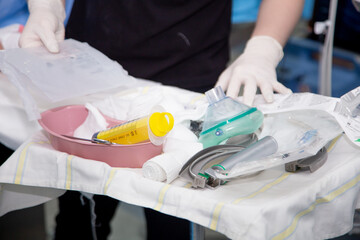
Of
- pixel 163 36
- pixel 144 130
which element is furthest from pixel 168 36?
pixel 144 130

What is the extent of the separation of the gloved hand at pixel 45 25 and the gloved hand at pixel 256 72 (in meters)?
0.40

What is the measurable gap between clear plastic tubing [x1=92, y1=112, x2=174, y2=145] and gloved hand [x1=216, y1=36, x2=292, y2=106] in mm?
263

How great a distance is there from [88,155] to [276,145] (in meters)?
0.32

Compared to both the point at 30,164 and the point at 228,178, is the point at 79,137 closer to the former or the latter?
the point at 30,164

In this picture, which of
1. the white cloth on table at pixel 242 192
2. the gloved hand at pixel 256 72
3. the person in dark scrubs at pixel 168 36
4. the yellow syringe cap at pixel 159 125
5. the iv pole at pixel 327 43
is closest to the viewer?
the white cloth on table at pixel 242 192

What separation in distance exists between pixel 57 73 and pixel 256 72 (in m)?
0.44

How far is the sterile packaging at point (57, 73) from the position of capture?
802mm

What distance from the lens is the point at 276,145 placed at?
72 cm

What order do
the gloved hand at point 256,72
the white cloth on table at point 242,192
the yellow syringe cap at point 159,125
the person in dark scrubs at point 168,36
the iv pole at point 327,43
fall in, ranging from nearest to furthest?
the white cloth on table at point 242,192 < the yellow syringe cap at point 159,125 < the gloved hand at point 256,72 < the person in dark scrubs at point 168,36 < the iv pole at point 327,43

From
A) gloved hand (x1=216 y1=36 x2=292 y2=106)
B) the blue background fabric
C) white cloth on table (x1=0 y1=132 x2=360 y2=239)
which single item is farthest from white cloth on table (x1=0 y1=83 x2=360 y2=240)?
the blue background fabric

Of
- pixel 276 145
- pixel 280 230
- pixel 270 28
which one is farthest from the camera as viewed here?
pixel 270 28

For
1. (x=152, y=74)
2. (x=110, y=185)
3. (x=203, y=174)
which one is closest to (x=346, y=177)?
(x=203, y=174)

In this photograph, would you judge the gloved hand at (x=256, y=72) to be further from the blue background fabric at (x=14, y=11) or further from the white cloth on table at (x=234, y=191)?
the blue background fabric at (x=14, y=11)

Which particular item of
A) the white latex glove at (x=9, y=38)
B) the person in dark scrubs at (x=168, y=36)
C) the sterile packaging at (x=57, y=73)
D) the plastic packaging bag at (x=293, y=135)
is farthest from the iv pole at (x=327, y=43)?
the white latex glove at (x=9, y=38)
